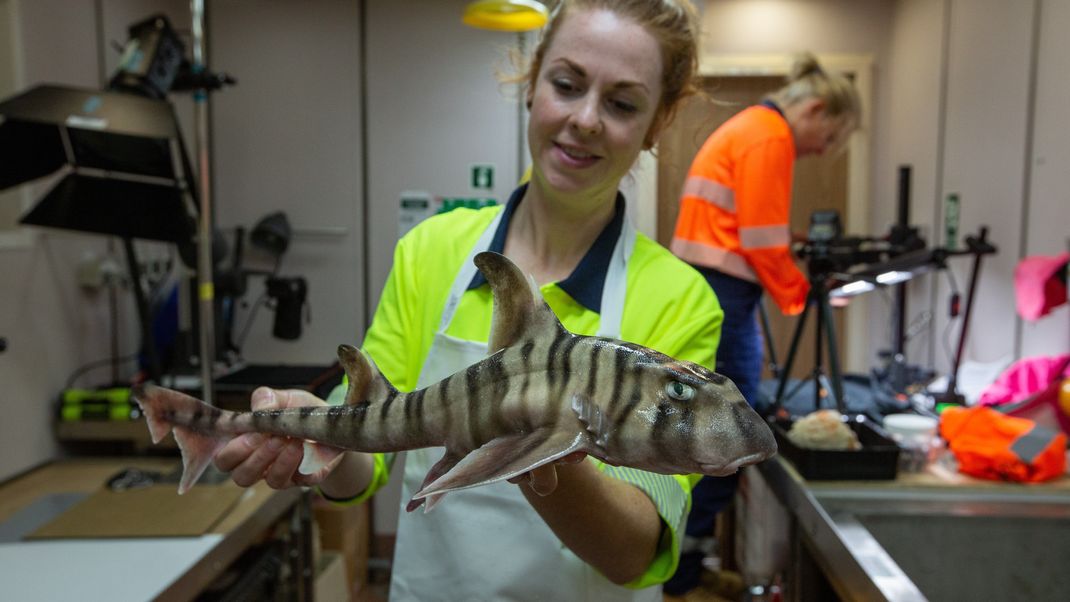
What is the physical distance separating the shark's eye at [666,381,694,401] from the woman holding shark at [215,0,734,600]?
0.12 feet

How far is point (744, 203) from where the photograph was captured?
500 millimetres

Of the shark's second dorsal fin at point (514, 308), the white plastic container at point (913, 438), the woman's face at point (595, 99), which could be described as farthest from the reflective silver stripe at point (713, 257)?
the white plastic container at point (913, 438)

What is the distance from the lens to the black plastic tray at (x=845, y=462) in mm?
1287

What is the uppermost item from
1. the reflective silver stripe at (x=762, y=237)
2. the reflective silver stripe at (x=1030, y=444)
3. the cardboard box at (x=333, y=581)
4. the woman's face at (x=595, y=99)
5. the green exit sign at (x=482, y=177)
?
the woman's face at (x=595, y=99)

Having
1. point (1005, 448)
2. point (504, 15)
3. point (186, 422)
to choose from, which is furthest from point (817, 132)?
point (1005, 448)

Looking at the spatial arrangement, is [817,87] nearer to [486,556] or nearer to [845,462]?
[486,556]

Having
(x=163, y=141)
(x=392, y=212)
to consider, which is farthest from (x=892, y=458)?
(x=163, y=141)

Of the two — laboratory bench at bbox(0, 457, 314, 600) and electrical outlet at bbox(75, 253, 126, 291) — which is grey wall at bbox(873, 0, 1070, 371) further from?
electrical outlet at bbox(75, 253, 126, 291)

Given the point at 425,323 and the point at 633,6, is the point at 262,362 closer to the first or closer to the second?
the point at 425,323

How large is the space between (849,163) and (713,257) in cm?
41

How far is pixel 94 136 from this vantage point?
1.01 m

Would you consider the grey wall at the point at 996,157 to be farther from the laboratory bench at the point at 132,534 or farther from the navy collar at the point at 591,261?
the laboratory bench at the point at 132,534

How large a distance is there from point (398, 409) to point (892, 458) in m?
1.18

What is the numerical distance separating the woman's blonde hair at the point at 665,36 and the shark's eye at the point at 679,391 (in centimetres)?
20
